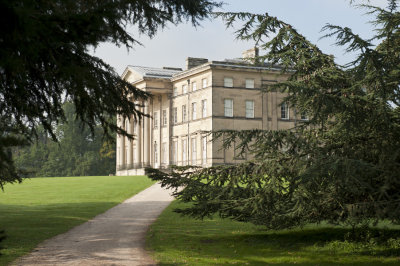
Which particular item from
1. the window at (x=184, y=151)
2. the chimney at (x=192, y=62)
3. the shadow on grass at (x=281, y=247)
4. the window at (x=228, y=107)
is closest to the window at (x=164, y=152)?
the window at (x=184, y=151)

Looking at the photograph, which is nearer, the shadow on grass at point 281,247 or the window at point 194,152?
the shadow on grass at point 281,247

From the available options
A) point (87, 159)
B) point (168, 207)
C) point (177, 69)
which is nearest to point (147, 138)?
point (177, 69)

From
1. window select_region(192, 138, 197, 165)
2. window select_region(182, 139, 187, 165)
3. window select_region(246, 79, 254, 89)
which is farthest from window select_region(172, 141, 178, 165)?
window select_region(246, 79, 254, 89)

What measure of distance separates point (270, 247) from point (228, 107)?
134 ft

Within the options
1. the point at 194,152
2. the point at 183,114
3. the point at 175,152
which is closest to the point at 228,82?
the point at 183,114

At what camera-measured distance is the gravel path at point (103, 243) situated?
12000 millimetres

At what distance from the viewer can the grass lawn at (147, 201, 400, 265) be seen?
40.3 ft

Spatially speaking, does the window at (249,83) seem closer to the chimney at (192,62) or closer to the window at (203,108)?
the window at (203,108)

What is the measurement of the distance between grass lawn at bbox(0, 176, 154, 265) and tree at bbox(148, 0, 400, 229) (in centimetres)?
A: 439

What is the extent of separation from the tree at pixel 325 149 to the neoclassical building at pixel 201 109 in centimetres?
3590

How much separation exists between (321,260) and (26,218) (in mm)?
13383

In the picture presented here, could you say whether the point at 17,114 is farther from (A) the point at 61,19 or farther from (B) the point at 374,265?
(B) the point at 374,265

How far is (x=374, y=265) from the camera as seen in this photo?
11.5 m

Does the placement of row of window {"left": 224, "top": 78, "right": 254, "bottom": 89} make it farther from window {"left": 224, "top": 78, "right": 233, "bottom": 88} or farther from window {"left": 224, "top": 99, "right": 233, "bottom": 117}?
window {"left": 224, "top": 99, "right": 233, "bottom": 117}
